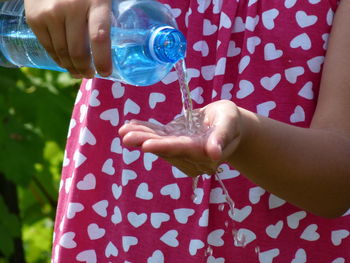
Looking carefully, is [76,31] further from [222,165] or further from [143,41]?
[222,165]

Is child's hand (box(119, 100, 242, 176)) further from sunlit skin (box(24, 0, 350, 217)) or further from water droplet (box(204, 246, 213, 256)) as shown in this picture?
water droplet (box(204, 246, 213, 256))

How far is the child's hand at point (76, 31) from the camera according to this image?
1109mm

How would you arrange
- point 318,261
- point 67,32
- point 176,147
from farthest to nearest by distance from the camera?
Result: point 318,261, point 67,32, point 176,147

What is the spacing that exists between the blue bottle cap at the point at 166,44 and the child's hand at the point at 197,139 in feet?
0.32

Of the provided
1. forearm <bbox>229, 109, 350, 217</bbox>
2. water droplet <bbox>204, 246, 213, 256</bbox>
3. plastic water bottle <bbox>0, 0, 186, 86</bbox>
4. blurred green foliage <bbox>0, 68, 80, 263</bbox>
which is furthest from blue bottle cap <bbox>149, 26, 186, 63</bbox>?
blurred green foliage <bbox>0, 68, 80, 263</bbox>

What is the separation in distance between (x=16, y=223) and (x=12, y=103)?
37 centimetres

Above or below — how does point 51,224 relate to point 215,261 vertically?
below

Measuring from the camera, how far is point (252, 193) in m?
1.34

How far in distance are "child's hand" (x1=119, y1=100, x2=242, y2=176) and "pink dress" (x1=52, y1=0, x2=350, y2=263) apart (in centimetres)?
25

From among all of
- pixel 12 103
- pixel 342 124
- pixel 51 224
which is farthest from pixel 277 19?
pixel 51 224

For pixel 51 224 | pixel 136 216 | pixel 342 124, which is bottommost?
pixel 51 224

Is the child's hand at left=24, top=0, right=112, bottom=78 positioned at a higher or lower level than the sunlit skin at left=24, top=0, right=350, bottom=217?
higher

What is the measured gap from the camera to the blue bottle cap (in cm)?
115

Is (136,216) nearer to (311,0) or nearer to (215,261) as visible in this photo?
(215,261)
